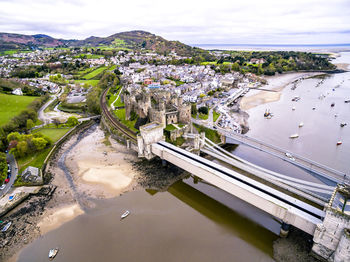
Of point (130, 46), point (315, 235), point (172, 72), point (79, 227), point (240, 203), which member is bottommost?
point (79, 227)

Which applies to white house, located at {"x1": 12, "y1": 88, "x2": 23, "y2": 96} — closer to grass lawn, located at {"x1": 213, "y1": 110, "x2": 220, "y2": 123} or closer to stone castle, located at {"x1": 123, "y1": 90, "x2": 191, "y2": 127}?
stone castle, located at {"x1": 123, "y1": 90, "x2": 191, "y2": 127}

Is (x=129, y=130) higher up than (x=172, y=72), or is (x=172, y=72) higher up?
A: (x=172, y=72)

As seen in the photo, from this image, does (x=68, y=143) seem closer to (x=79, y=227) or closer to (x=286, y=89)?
(x=79, y=227)

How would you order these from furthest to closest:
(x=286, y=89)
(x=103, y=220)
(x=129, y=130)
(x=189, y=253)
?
(x=286, y=89), (x=129, y=130), (x=103, y=220), (x=189, y=253)

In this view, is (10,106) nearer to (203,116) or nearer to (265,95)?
(203,116)

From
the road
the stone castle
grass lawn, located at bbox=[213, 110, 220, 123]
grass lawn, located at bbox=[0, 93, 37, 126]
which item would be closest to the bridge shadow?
the stone castle

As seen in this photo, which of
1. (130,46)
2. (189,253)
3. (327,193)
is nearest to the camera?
(189,253)

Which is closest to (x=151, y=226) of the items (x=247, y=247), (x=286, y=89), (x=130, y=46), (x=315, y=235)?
(x=247, y=247)
